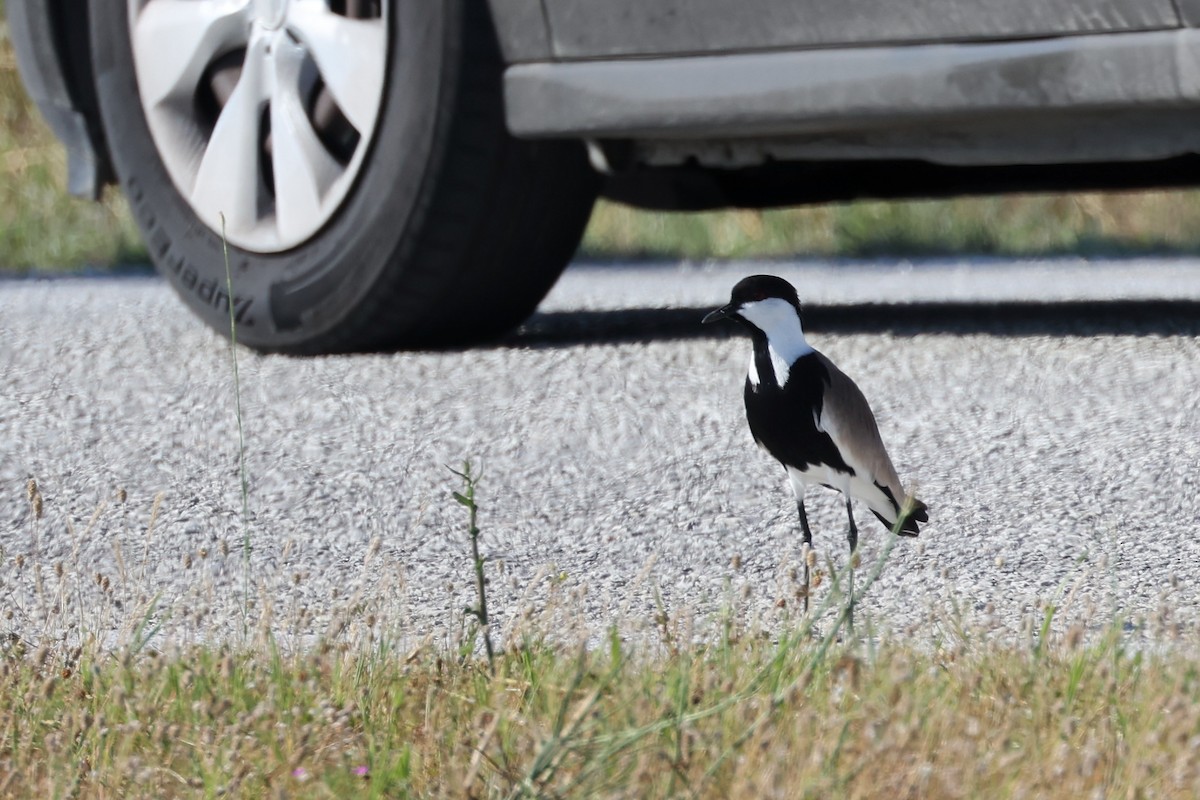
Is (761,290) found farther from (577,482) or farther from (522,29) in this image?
(522,29)

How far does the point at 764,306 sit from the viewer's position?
6.41 ft

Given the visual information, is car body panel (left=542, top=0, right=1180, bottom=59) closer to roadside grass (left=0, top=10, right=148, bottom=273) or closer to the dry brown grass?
the dry brown grass

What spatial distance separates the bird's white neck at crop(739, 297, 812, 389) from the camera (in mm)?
1955

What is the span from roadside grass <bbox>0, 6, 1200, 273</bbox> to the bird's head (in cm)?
543

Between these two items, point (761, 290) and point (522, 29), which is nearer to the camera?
point (761, 290)

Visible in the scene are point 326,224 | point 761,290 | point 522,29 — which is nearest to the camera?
point 761,290

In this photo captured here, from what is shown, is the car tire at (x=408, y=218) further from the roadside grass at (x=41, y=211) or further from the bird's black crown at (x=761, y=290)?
the roadside grass at (x=41, y=211)

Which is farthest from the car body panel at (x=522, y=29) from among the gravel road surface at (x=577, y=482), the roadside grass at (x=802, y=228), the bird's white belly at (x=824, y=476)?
the roadside grass at (x=802, y=228)

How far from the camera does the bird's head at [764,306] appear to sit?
193 centimetres

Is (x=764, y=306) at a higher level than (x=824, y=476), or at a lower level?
higher

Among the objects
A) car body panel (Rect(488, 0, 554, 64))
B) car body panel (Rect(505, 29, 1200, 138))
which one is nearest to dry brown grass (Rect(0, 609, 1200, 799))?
car body panel (Rect(505, 29, 1200, 138))

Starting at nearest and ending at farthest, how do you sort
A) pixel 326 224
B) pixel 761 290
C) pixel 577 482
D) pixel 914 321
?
pixel 761 290 < pixel 577 482 < pixel 326 224 < pixel 914 321

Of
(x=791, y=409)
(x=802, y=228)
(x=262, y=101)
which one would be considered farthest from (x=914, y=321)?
(x=802, y=228)

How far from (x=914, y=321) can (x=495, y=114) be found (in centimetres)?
133
